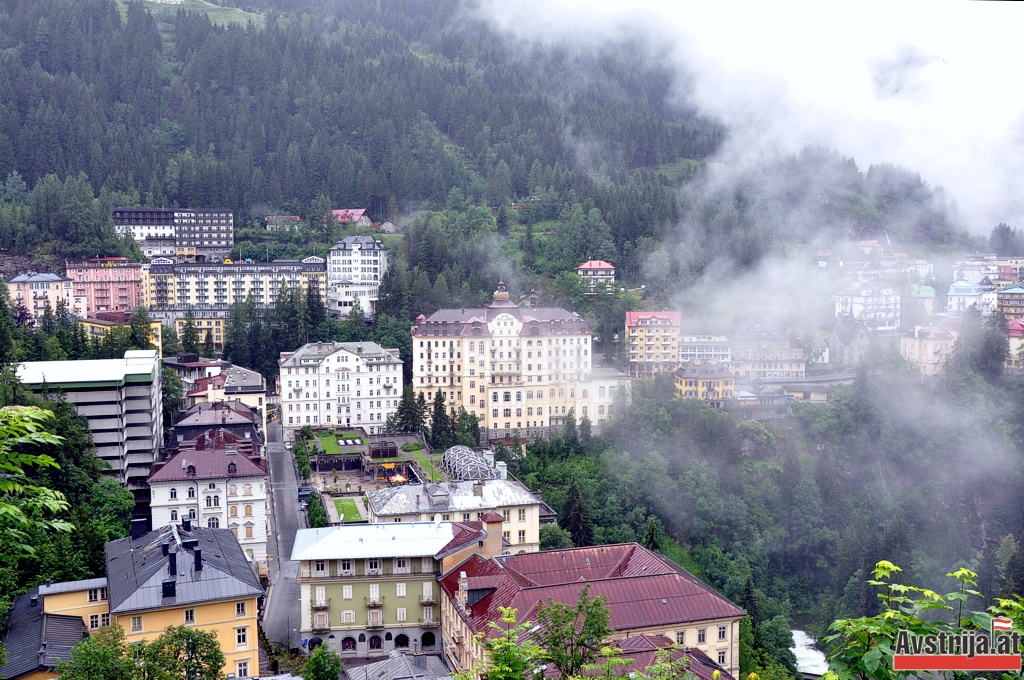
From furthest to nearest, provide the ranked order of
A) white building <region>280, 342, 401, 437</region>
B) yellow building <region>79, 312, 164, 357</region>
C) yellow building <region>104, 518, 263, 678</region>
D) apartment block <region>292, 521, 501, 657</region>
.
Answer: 1. yellow building <region>79, 312, 164, 357</region>
2. white building <region>280, 342, 401, 437</region>
3. apartment block <region>292, 521, 501, 657</region>
4. yellow building <region>104, 518, 263, 678</region>

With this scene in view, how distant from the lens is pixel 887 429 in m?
54.0

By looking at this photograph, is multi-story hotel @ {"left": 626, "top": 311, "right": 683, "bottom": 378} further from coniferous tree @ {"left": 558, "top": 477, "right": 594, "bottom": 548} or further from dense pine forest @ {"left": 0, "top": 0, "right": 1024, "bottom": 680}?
coniferous tree @ {"left": 558, "top": 477, "right": 594, "bottom": 548}

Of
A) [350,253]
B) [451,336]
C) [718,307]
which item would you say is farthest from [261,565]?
[718,307]

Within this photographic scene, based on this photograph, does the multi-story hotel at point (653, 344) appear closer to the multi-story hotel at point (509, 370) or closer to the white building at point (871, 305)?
the multi-story hotel at point (509, 370)

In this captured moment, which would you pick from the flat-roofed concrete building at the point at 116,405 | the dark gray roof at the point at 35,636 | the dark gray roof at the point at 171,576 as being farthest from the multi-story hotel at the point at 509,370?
the dark gray roof at the point at 35,636

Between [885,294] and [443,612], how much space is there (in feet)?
182

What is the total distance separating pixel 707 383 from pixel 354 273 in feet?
77.5

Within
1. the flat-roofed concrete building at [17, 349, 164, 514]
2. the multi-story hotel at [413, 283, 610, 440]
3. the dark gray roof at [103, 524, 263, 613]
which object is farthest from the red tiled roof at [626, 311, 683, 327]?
the dark gray roof at [103, 524, 263, 613]

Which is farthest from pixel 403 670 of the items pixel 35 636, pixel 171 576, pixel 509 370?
pixel 509 370

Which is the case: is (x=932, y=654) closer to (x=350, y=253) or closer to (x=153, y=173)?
(x=350, y=253)

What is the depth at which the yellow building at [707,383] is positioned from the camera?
2076 inches

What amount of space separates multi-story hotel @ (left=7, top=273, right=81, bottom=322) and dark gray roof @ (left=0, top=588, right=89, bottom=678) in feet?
121

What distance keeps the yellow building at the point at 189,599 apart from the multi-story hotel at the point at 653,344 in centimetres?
3589

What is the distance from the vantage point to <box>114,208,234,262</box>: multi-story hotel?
68688 millimetres
